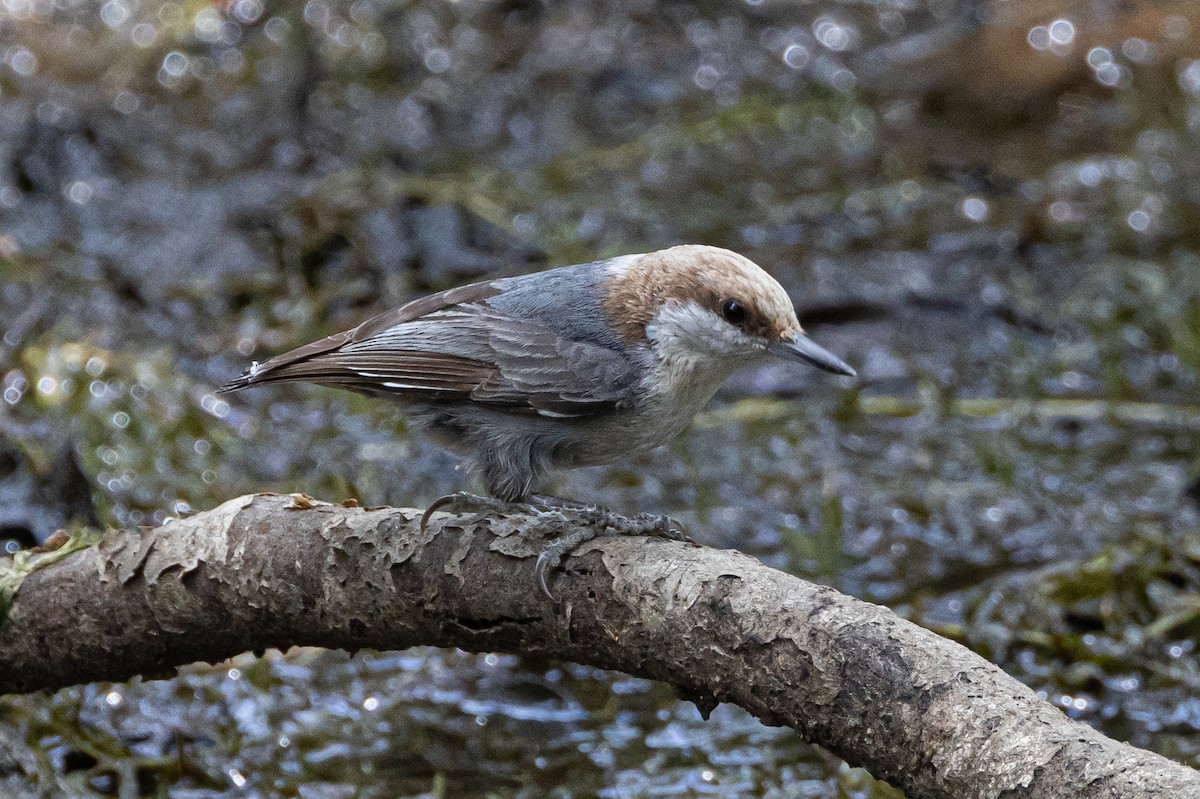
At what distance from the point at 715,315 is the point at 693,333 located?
7cm

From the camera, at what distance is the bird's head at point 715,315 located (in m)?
3.29

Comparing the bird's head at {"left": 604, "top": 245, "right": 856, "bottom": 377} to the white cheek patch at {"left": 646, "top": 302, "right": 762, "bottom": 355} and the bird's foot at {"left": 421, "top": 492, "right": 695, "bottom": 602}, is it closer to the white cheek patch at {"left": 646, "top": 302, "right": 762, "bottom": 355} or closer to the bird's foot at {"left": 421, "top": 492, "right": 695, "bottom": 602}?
the white cheek patch at {"left": 646, "top": 302, "right": 762, "bottom": 355}

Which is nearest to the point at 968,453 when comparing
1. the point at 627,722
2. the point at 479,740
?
the point at 627,722

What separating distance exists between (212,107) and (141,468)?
10.1ft

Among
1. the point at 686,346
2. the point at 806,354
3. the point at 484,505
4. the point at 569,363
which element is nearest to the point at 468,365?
the point at 569,363

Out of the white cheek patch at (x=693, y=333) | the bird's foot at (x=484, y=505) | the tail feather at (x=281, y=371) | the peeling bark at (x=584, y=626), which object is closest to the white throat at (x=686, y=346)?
the white cheek patch at (x=693, y=333)

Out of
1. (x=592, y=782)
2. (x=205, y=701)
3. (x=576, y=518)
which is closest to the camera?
(x=576, y=518)

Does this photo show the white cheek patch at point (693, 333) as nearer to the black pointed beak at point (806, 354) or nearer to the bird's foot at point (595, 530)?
the black pointed beak at point (806, 354)

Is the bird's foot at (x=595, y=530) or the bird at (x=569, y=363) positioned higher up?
the bird at (x=569, y=363)

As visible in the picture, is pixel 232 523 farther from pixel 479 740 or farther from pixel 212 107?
pixel 212 107

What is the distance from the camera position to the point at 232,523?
3035 millimetres

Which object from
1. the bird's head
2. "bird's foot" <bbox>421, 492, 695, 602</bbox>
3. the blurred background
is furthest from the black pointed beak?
the blurred background

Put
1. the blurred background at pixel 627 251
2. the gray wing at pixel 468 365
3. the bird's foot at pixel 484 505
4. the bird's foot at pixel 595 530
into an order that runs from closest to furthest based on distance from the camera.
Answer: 1. the bird's foot at pixel 595 530
2. the bird's foot at pixel 484 505
3. the gray wing at pixel 468 365
4. the blurred background at pixel 627 251

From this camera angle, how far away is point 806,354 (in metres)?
3.34
